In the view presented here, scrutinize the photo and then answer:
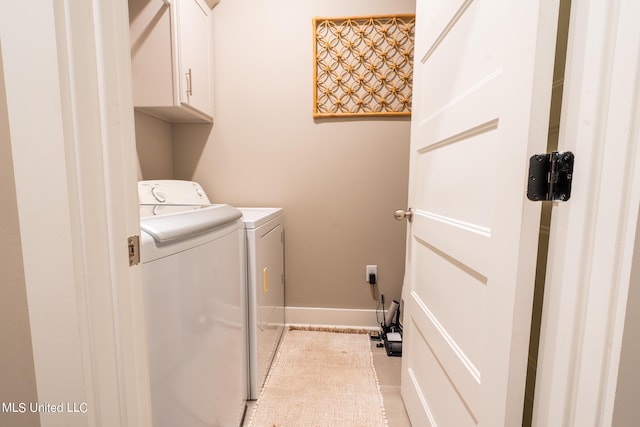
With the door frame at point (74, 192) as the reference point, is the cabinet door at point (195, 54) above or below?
above

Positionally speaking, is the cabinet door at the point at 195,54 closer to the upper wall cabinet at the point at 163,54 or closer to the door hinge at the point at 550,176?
the upper wall cabinet at the point at 163,54

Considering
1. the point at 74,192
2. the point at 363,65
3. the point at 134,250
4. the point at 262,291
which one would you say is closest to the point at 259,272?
the point at 262,291

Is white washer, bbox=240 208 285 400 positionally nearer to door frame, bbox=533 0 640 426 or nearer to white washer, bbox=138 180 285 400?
white washer, bbox=138 180 285 400

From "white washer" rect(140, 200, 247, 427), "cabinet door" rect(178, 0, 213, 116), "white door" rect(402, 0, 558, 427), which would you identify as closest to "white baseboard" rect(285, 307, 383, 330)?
"white door" rect(402, 0, 558, 427)

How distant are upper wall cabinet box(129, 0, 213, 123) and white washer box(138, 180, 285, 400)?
46 cm

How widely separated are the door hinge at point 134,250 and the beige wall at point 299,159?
1521mm

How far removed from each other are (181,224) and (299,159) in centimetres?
134

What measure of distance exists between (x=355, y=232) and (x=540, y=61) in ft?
5.12

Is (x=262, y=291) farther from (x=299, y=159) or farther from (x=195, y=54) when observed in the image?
(x=195, y=54)

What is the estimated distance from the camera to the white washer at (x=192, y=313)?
622 millimetres

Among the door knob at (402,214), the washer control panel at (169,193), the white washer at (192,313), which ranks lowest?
the white washer at (192,313)

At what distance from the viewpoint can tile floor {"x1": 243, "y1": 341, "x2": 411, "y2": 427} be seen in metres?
1.28

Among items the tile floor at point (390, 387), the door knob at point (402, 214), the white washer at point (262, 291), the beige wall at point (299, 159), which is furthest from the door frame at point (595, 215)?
the beige wall at point (299, 159)

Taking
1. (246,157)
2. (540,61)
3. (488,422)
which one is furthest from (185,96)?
(488,422)
